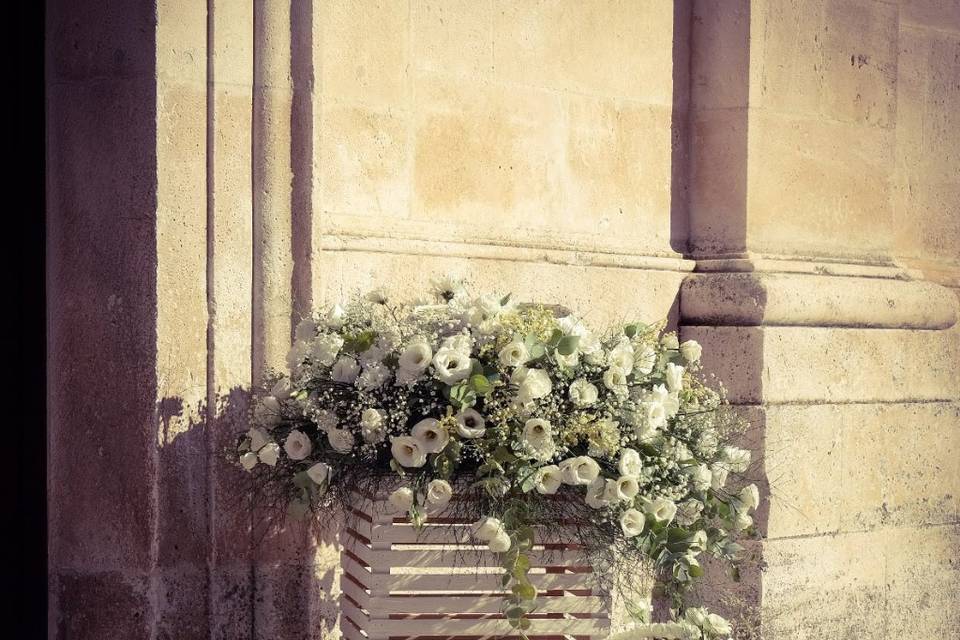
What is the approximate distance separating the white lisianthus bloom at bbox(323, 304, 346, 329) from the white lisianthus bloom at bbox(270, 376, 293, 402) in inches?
7.3

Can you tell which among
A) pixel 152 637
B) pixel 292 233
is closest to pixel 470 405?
pixel 292 233

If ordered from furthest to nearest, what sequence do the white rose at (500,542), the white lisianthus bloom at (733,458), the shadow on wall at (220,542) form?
the shadow on wall at (220,542) → the white lisianthus bloom at (733,458) → the white rose at (500,542)

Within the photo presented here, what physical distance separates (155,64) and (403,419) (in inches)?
51.8

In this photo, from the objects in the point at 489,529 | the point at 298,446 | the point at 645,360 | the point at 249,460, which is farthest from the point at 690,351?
the point at 249,460

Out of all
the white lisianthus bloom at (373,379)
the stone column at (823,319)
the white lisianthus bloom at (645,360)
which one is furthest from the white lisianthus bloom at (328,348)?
the stone column at (823,319)

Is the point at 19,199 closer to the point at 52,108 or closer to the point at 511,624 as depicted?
the point at 52,108

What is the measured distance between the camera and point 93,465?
365 centimetres

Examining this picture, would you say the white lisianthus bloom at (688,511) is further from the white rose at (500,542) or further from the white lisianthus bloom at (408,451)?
the white lisianthus bloom at (408,451)

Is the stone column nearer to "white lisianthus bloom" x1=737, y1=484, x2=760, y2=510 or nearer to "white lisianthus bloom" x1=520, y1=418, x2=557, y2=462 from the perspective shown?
"white lisianthus bloom" x1=737, y1=484, x2=760, y2=510

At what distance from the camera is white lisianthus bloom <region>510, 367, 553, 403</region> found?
2955mm

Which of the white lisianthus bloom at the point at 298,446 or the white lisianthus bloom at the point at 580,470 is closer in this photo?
the white lisianthus bloom at the point at 580,470

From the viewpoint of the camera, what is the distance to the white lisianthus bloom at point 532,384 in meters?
2.96

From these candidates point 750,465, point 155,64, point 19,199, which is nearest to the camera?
point 155,64

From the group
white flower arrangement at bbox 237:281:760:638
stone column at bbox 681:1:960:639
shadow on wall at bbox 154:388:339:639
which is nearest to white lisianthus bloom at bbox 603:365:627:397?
white flower arrangement at bbox 237:281:760:638
